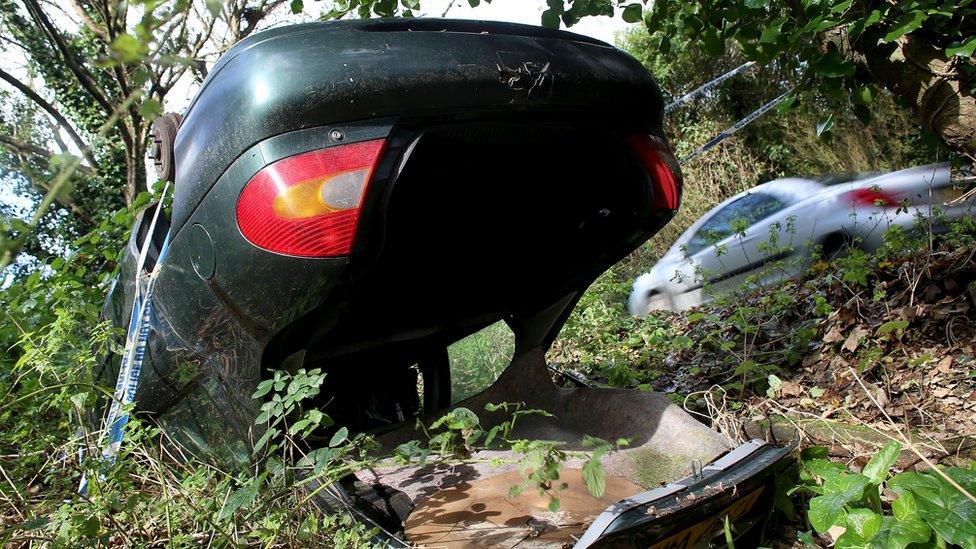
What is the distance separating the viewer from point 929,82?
311 centimetres

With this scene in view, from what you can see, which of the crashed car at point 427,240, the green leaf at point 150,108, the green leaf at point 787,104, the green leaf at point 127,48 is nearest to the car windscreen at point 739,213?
the green leaf at point 787,104

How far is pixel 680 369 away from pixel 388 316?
2.21 m

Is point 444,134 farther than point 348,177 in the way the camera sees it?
Yes

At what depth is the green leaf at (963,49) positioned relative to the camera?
2674mm

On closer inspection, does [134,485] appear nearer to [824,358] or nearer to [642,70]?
[642,70]

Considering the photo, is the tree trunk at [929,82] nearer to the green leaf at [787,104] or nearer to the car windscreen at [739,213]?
the green leaf at [787,104]

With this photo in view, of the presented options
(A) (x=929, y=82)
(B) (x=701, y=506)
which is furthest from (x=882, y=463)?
(A) (x=929, y=82)

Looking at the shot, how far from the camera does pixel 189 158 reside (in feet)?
6.53

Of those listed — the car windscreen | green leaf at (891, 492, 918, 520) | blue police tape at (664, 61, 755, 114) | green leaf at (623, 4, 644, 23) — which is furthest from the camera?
blue police tape at (664, 61, 755, 114)

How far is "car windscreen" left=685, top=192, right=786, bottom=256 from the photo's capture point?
8.46 m

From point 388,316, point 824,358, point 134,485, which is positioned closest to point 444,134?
point 388,316

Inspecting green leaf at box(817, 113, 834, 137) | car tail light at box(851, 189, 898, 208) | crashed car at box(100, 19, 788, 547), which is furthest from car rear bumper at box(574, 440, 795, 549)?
car tail light at box(851, 189, 898, 208)

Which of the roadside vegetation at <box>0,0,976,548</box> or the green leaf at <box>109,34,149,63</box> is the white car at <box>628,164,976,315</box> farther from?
the green leaf at <box>109,34,149,63</box>

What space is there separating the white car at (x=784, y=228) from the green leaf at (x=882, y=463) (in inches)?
136
